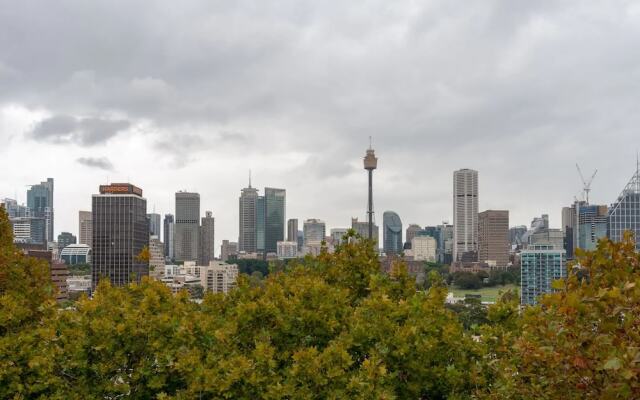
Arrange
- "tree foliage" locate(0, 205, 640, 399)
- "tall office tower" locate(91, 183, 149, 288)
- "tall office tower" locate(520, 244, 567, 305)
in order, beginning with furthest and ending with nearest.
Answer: "tall office tower" locate(91, 183, 149, 288) → "tall office tower" locate(520, 244, 567, 305) → "tree foliage" locate(0, 205, 640, 399)

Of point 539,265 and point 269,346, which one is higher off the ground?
point 269,346

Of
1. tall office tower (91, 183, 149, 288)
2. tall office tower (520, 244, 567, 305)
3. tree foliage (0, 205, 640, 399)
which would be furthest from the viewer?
tall office tower (91, 183, 149, 288)

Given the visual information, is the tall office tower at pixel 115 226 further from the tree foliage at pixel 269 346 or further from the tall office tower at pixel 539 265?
the tree foliage at pixel 269 346

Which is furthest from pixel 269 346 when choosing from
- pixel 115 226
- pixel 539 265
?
pixel 115 226

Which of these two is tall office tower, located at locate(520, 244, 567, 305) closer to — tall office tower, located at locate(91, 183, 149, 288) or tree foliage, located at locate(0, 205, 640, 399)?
tall office tower, located at locate(91, 183, 149, 288)

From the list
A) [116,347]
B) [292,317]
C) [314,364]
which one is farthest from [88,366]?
[314,364]

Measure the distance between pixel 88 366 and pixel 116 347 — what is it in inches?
20.4

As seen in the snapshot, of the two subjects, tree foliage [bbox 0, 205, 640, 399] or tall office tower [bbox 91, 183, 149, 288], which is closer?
tree foliage [bbox 0, 205, 640, 399]

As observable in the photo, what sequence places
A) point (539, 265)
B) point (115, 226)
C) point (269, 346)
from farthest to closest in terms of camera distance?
point (115, 226) → point (539, 265) → point (269, 346)

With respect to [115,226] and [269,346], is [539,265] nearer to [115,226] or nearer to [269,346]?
[115,226]

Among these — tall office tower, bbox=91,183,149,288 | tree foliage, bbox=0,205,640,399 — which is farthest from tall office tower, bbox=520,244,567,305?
tree foliage, bbox=0,205,640,399

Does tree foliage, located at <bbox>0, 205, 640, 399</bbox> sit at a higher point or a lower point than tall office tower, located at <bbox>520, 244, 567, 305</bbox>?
higher

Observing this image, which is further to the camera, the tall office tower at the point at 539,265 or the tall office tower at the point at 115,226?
the tall office tower at the point at 115,226

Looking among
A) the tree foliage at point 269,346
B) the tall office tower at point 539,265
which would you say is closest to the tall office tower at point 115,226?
the tall office tower at point 539,265
